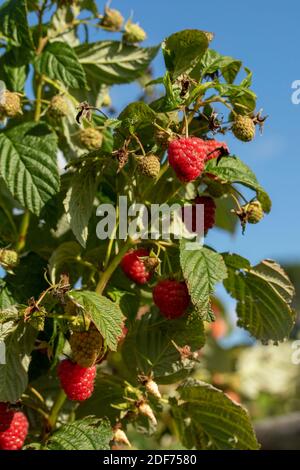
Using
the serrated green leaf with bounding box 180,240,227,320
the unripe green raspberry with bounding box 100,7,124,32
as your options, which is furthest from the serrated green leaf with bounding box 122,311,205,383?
the unripe green raspberry with bounding box 100,7,124,32

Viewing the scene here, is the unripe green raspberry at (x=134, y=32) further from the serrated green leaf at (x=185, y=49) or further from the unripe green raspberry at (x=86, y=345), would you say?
the unripe green raspberry at (x=86, y=345)

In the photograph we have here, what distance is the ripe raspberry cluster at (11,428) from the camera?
1554 mm

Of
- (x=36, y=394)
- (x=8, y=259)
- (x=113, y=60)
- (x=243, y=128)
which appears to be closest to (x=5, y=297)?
(x=8, y=259)

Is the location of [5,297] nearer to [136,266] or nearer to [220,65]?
Answer: [136,266]

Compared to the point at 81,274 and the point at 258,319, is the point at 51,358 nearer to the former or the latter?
the point at 81,274

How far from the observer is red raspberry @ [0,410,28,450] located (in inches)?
61.4

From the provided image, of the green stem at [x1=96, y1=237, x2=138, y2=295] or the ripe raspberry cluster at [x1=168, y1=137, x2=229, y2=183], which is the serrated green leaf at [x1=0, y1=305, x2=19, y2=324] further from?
the ripe raspberry cluster at [x1=168, y1=137, x2=229, y2=183]

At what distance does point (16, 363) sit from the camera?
4.95 feet

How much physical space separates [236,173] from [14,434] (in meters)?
0.66

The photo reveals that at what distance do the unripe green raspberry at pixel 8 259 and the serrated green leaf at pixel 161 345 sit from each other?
290 millimetres

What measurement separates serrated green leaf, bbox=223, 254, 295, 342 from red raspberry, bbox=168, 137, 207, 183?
0.30 meters

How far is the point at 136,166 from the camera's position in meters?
1.48

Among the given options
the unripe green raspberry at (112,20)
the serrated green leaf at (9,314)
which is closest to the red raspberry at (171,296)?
the serrated green leaf at (9,314)

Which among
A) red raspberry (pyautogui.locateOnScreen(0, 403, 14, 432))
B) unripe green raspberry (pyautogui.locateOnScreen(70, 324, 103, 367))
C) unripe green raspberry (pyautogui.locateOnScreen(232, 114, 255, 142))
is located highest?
unripe green raspberry (pyautogui.locateOnScreen(232, 114, 255, 142))
